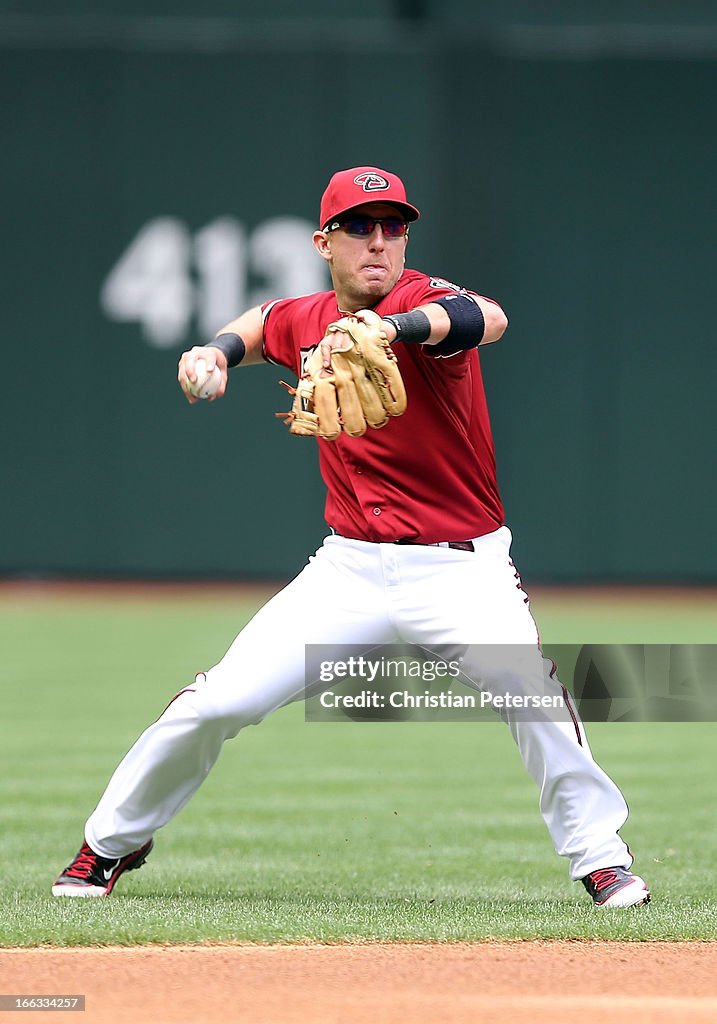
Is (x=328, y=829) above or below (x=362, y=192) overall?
below

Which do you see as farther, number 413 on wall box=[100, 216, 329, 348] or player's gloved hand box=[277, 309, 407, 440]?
number 413 on wall box=[100, 216, 329, 348]

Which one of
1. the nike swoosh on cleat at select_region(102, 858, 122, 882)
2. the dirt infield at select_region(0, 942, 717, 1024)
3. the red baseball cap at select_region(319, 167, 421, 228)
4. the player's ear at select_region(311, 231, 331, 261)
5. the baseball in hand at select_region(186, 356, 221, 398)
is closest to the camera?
the dirt infield at select_region(0, 942, 717, 1024)

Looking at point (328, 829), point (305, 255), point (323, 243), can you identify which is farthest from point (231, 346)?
point (305, 255)

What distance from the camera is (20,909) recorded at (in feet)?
14.1

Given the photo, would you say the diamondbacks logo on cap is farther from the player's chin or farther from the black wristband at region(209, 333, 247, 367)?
the black wristband at region(209, 333, 247, 367)

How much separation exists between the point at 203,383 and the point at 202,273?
33.6 feet

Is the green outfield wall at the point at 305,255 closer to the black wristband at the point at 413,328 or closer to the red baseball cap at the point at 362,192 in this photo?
the red baseball cap at the point at 362,192

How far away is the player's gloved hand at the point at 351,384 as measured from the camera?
13.2 feet

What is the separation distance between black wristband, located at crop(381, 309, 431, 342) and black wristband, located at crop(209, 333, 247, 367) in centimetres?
60

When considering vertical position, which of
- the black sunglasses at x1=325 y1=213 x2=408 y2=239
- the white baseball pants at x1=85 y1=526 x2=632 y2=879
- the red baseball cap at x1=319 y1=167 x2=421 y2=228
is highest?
the red baseball cap at x1=319 y1=167 x2=421 y2=228

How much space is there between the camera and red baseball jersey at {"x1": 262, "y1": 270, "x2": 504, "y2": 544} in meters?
4.26

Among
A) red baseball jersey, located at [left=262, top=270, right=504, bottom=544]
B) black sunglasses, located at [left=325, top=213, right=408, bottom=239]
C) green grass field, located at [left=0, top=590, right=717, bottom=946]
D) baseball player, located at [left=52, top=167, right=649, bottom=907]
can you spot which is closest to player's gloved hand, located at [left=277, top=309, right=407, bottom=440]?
baseball player, located at [left=52, top=167, right=649, bottom=907]

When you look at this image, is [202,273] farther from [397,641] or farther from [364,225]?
[397,641]

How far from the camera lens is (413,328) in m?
4.00
